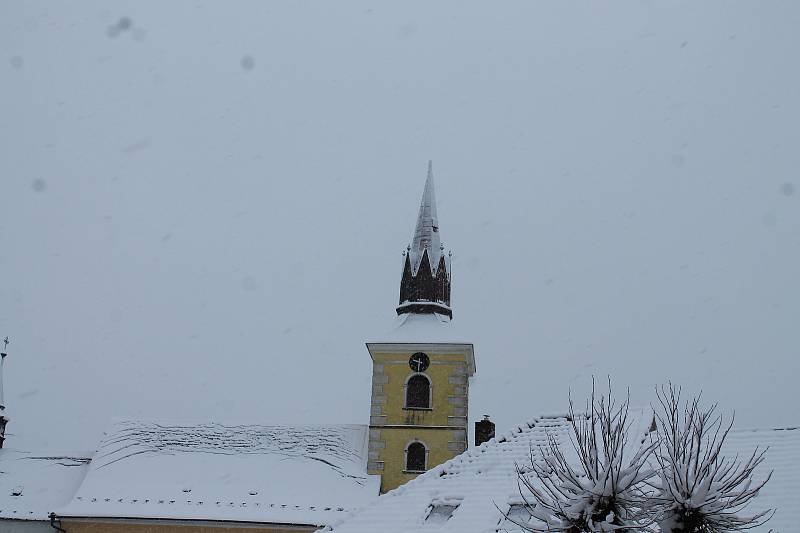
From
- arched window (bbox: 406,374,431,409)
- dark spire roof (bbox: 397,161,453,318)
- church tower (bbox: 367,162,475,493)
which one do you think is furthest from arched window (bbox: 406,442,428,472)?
dark spire roof (bbox: 397,161,453,318)

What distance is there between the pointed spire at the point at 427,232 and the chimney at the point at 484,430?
7.31m

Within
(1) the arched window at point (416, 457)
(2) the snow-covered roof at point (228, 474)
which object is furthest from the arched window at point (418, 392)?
(2) the snow-covered roof at point (228, 474)

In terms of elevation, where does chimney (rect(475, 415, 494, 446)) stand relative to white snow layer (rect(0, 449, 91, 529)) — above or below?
above

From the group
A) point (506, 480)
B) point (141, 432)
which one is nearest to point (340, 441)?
point (141, 432)

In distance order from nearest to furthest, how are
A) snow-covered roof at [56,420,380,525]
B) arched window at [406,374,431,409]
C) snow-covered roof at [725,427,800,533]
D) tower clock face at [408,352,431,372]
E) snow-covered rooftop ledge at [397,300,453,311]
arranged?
snow-covered roof at [725,427,800,533], snow-covered roof at [56,420,380,525], arched window at [406,374,431,409], tower clock face at [408,352,431,372], snow-covered rooftop ledge at [397,300,453,311]

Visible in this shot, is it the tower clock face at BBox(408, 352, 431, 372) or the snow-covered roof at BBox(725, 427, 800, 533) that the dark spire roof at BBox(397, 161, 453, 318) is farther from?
the snow-covered roof at BBox(725, 427, 800, 533)

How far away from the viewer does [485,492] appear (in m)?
17.3

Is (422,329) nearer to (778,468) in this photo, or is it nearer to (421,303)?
(421,303)

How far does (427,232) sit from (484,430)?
9.70m

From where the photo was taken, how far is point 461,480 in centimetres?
1811

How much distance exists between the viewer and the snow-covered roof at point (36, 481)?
29641 millimetres

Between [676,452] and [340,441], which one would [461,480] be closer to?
[676,452]

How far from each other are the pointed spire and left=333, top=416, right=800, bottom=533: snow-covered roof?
1728cm

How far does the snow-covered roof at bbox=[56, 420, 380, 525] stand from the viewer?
28.1 meters
